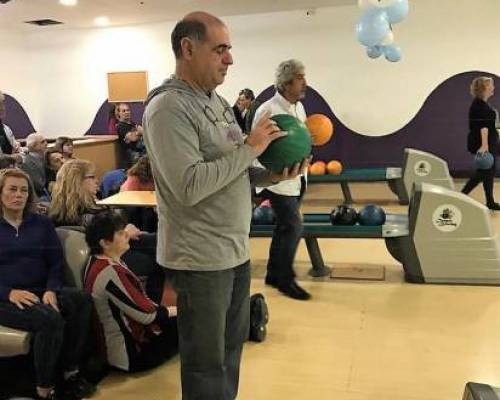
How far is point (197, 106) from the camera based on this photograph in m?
1.34

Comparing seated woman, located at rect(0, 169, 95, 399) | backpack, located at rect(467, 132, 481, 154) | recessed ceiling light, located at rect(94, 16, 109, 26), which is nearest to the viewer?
seated woman, located at rect(0, 169, 95, 399)

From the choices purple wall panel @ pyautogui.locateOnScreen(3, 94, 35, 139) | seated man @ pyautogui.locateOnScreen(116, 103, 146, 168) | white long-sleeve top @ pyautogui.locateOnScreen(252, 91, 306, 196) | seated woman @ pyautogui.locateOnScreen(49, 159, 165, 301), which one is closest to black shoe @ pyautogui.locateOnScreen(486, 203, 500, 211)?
white long-sleeve top @ pyautogui.locateOnScreen(252, 91, 306, 196)

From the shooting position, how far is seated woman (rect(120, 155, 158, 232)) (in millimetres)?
3695

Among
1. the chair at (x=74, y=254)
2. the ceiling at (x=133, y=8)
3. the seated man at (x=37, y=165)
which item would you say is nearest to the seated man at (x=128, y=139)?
the ceiling at (x=133, y=8)

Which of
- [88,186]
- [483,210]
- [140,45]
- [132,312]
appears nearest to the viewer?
[132,312]

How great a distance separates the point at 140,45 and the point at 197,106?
7841 mm

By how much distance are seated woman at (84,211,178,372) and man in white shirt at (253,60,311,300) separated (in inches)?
34.1

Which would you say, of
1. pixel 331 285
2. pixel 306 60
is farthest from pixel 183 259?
pixel 306 60

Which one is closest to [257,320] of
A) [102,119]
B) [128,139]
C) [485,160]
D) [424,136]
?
[485,160]

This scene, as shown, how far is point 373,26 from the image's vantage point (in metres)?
5.12

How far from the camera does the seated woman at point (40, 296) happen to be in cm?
211

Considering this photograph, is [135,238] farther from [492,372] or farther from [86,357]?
[492,372]

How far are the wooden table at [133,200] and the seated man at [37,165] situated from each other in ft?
2.10

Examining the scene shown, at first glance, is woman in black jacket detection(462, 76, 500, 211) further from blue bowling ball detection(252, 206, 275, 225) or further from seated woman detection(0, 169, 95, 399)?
seated woman detection(0, 169, 95, 399)
